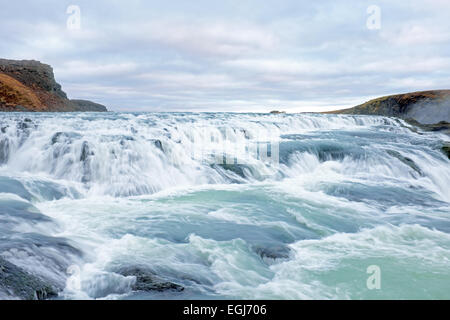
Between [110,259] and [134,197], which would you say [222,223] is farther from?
[134,197]

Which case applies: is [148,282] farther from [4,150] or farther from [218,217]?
[4,150]

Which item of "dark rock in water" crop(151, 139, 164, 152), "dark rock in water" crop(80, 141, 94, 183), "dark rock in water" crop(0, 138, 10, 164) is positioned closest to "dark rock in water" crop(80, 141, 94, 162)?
"dark rock in water" crop(80, 141, 94, 183)

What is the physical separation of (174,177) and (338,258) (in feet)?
21.6

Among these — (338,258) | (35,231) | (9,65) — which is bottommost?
(338,258)

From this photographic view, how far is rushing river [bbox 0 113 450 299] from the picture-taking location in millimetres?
4523

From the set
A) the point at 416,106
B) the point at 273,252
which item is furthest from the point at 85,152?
the point at 416,106

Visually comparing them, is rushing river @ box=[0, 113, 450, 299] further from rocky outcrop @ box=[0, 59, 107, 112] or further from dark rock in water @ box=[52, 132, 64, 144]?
rocky outcrop @ box=[0, 59, 107, 112]

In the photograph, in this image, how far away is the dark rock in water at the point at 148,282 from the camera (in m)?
4.15

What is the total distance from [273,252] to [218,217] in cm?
221

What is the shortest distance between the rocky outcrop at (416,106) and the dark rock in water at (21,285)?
62.4 meters

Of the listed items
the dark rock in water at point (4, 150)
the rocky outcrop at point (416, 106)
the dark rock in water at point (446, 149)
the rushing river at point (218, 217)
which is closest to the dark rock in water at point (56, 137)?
the rushing river at point (218, 217)

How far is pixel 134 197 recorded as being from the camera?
940cm

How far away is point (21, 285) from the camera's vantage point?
12.1 feet

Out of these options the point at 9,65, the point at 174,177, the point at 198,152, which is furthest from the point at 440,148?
the point at 9,65
